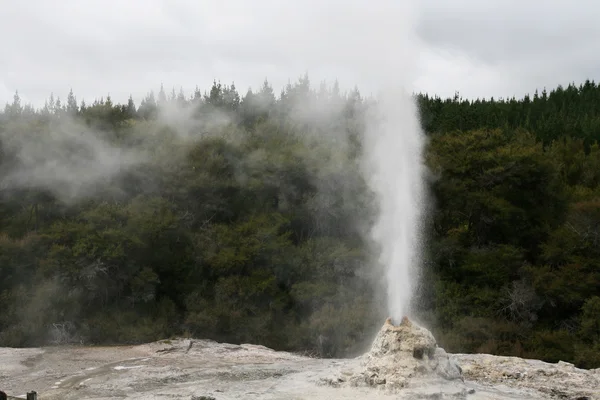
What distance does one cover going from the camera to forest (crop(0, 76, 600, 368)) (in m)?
15.0

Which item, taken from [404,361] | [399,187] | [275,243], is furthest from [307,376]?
[275,243]

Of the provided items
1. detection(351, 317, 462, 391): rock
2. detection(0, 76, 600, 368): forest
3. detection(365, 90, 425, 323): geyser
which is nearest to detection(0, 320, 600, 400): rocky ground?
detection(351, 317, 462, 391): rock

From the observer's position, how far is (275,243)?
683 inches

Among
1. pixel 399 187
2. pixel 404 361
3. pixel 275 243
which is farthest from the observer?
pixel 275 243

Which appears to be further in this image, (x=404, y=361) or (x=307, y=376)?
(x=307, y=376)

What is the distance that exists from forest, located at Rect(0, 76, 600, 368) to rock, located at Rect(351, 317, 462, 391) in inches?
231

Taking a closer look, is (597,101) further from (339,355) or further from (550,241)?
(339,355)

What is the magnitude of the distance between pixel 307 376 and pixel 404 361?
66.6 inches

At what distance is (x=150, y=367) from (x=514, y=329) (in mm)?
8797

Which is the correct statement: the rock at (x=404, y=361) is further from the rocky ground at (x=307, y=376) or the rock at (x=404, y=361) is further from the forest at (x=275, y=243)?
the forest at (x=275, y=243)

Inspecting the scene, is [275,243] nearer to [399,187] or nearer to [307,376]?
[399,187]

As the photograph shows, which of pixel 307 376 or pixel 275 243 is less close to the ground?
pixel 275 243

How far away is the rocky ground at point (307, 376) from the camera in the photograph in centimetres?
821

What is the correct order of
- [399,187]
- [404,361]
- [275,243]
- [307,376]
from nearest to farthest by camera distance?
[404,361] < [307,376] < [399,187] < [275,243]
